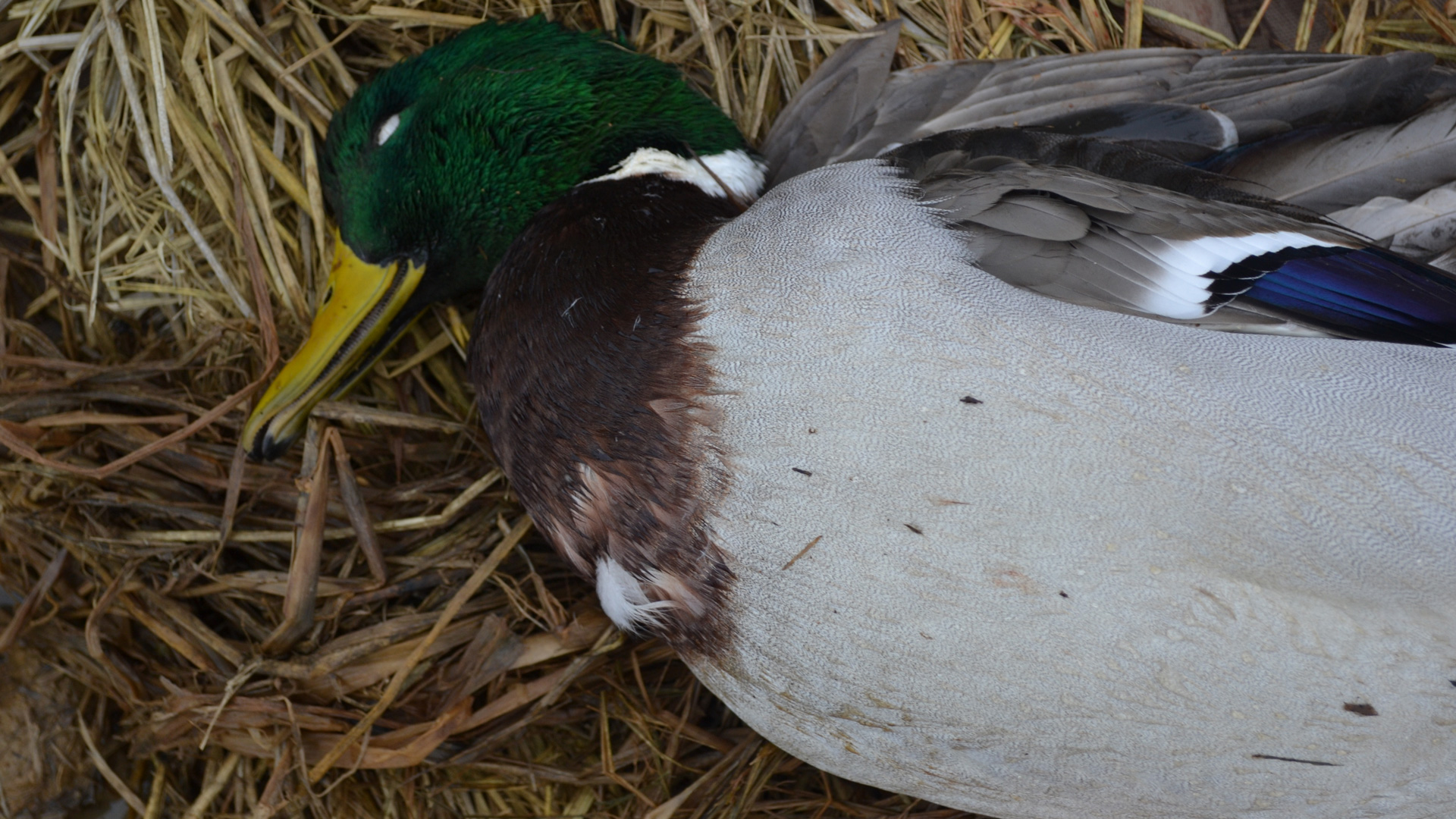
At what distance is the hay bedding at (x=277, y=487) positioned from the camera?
168 centimetres

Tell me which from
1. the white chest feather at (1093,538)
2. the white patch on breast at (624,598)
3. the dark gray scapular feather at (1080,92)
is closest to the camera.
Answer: the white chest feather at (1093,538)

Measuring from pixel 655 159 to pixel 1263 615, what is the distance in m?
1.15

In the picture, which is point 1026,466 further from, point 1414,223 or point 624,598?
point 1414,223

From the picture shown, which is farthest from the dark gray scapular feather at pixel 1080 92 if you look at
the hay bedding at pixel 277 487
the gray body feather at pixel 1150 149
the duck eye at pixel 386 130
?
the duck eye at pixel 386 130

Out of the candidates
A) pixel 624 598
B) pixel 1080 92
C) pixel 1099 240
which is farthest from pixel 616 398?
pixel 1080 92

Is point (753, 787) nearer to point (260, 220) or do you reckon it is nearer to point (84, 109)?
point (260, 220)

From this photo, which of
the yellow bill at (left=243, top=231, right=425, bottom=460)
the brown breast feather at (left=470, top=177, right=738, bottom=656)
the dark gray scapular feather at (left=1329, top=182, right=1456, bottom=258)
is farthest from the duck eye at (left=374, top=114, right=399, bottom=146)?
the dark gray scapular feather at (left=1329, top=182, right=1456, bottom=258)

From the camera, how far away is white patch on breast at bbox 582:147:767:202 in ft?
5.57

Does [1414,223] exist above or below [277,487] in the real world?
above

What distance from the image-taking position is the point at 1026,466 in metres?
1.16

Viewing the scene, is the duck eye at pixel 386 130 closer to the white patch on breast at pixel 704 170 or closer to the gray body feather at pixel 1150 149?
the white patch on breast at pixel 704 170

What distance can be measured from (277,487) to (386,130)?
26.4 inches

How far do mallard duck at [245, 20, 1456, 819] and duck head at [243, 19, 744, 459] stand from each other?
7.8 inches

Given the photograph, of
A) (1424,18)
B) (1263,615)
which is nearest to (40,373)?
(1263,615)
